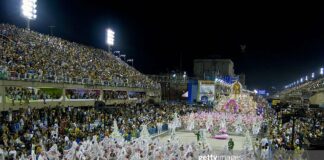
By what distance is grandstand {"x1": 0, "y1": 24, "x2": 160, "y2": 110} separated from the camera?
94.8 ft

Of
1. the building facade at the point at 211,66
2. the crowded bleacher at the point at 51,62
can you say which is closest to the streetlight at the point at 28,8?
the crowded bleacher at the point at 51,62

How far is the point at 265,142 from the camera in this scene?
21.8m

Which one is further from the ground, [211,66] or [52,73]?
[211,66]

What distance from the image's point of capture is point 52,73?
34.1 m

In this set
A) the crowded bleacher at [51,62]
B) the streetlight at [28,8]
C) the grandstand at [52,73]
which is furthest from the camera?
the streetlight at [28,8]

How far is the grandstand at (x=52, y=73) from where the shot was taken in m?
28.9

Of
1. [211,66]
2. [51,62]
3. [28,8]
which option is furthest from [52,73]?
[211,66]

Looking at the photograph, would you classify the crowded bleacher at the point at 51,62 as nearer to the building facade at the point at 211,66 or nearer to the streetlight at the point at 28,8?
the streetlight at the point at 28,8

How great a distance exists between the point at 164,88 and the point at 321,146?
233 feet

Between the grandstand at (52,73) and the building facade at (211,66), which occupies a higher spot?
the building facade at (211,66)

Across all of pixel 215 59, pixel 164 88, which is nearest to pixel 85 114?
pixel 164 88

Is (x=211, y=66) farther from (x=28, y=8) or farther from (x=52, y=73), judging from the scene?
(x=52, y=73)

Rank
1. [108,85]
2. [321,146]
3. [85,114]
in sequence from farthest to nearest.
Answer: [108,85], [85,114], [321,146]

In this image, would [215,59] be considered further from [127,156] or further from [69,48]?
[127,156]
